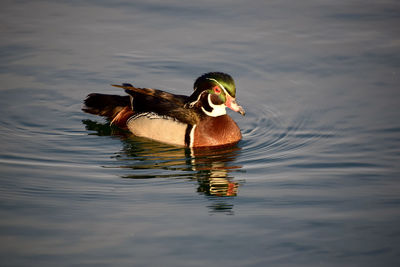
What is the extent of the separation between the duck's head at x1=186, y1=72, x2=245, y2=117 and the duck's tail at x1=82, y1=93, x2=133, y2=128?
1.40 metres

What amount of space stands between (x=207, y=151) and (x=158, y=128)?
1.02m

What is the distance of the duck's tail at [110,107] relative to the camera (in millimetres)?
11953

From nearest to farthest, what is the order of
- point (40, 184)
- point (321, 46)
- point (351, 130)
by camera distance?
point (40, 184)
point (351, 130)
point (321, 46)

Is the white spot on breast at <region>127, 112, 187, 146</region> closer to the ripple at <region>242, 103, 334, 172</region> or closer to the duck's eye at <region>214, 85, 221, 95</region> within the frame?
the duck's eye at <region>214, 85, 221, 95</region>

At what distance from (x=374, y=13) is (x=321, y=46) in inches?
89.1

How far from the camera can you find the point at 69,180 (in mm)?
9102

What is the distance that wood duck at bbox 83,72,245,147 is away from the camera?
11.0m

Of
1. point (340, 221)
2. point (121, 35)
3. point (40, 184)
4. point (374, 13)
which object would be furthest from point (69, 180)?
point (374, 13)

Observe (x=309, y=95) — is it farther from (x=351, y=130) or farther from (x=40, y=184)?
(x=40, y=184)

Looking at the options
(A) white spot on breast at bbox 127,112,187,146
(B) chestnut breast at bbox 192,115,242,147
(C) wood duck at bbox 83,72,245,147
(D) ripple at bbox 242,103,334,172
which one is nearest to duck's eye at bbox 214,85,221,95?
(C) wood duck at bbox 83,72,245,147

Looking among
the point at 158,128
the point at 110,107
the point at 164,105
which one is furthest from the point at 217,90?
the point at 110,107

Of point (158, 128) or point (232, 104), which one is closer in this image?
point (232, 104)

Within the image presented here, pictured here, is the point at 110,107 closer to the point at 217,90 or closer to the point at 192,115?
the point at 192,115

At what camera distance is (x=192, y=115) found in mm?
11195
